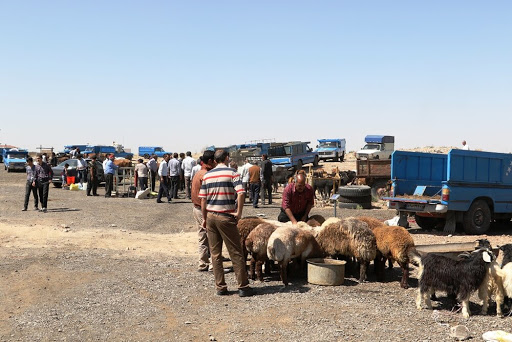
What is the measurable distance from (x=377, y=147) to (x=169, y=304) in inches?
1411

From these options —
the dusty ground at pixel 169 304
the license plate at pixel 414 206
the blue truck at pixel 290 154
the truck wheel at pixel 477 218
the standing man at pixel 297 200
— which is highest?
the blue truck at pixel 290 154

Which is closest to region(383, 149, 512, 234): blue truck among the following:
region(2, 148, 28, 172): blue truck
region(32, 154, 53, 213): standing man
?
region(32, 154, 53, 213): standing man

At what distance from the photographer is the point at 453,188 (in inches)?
516

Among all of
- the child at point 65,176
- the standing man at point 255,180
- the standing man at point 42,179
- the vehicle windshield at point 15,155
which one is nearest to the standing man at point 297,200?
the standing man at point 255,180

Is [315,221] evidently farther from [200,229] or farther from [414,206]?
[414,206]

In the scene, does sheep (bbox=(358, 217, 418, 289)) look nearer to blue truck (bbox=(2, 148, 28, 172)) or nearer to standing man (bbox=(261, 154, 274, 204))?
standing man (bbox=(261, 154, 274, 204))

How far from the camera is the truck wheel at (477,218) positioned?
536 inches

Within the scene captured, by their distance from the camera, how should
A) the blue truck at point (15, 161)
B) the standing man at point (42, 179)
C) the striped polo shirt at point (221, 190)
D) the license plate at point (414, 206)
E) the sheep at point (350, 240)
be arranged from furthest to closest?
the blue truck at point (15, 161), the standing man at point (42, 179), the license plate at point (414, 206), the sheep at point (350, 240), the striped polo shirt at point (221, 190)

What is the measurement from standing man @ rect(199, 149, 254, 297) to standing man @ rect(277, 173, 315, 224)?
1964 millimetres

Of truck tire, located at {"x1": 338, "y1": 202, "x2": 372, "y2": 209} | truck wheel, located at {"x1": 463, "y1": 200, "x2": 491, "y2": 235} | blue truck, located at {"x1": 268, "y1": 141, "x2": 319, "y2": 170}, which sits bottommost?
truck tire, located at {"x1": 338, "y1": 202, "x2": 372, "y2": 209}

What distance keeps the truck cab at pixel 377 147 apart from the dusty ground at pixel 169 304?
30.0m

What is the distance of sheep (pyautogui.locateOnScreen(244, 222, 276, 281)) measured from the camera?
26.9ft

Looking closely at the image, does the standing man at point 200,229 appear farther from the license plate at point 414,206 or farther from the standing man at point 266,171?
the standing man at point 266,171

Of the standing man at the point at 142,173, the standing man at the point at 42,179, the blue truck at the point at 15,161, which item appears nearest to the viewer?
the standing man at the point at 42,179
